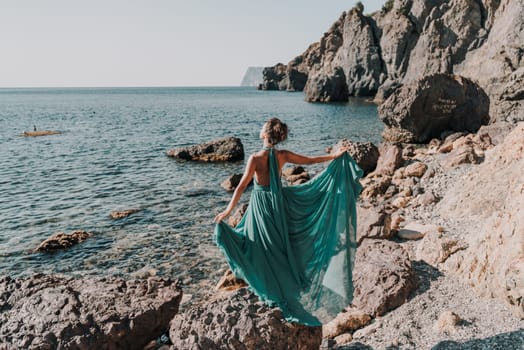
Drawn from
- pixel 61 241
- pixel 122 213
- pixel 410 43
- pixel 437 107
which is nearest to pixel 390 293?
pixel 61 241

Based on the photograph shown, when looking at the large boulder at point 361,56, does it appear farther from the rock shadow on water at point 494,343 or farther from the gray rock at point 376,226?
the rock shadow on water at point 494,343

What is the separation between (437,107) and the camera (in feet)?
82.3

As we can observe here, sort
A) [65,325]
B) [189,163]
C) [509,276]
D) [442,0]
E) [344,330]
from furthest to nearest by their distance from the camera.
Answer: [442,0], [189,163], [344,330], [65,325], [509,276]

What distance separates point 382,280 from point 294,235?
2.40 metres

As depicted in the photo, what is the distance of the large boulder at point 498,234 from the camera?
6.02 m

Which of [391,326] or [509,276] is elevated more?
[509,276]

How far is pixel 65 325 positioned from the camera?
6449mm

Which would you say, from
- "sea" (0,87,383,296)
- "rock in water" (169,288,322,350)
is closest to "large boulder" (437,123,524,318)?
"rock in water" (169,288,322,350)

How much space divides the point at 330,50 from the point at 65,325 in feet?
402

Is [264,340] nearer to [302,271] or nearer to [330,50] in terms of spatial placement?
[302,271]

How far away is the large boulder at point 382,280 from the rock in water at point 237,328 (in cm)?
191

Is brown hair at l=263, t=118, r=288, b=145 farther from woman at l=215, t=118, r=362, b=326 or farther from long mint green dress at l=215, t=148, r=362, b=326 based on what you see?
long mint green dress at l=215, t=148, r=362, b=326

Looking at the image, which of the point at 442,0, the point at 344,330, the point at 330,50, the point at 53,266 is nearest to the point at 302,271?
the point at 344,330

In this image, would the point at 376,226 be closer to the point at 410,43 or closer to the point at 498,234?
the point at 498,234
